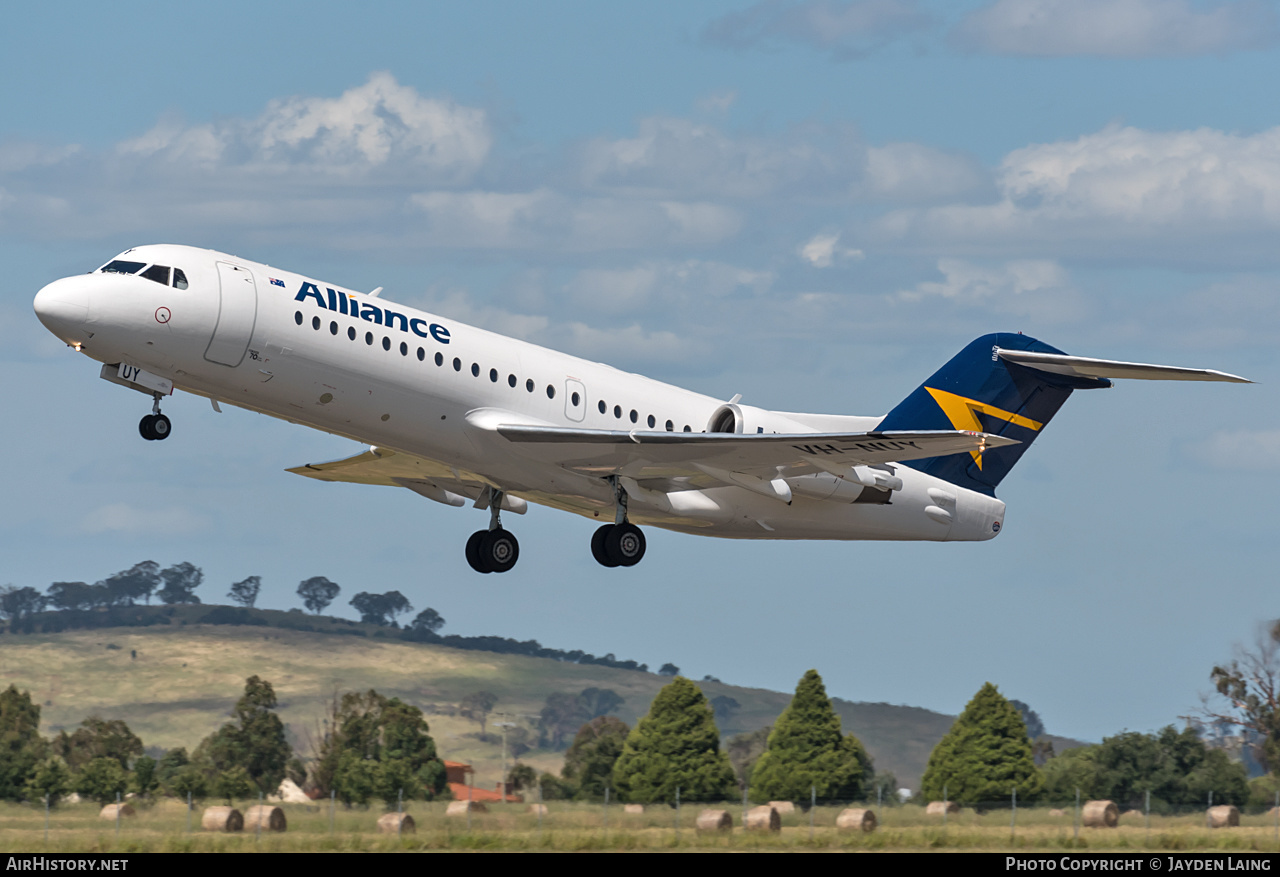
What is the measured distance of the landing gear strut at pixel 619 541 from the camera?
1182 inches

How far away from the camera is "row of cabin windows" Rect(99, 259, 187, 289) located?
85.5 ft

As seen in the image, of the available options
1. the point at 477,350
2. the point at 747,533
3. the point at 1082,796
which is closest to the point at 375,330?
the point at 477,350

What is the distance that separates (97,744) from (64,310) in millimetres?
33263

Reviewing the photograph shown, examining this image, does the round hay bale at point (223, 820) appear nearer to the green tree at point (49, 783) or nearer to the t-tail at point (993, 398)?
the green tree at point (49, 783)

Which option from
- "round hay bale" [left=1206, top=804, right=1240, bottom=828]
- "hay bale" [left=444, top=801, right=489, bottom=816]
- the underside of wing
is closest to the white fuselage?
the underside of wing

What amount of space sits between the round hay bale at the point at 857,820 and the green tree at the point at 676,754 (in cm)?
1590

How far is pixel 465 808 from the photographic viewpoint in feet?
116

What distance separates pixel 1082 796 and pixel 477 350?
Result: 26.1 meters

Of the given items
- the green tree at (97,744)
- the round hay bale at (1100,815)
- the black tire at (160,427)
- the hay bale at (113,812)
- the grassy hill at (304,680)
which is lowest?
the hay bale at (113,812)

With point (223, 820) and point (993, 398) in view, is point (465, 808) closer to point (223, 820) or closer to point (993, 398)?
point (223, 820)

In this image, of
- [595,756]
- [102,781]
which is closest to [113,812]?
[102,781]

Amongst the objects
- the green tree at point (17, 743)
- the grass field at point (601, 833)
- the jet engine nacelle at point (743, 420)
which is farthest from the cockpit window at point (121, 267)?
the green tree at point (17, 743)

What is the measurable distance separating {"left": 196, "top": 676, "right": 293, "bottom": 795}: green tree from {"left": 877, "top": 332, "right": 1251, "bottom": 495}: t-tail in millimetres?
30986
